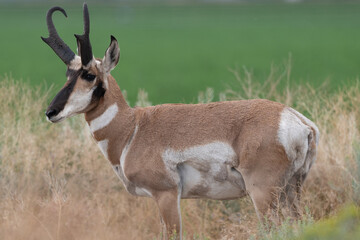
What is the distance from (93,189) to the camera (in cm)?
891

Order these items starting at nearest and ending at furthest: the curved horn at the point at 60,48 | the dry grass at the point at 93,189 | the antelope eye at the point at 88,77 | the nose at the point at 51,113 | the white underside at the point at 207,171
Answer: the white underside at the point at 207,171 → the nose at the point at 51,113 → the antelope eye at the point at 88,77 → the curved horn at the point at 60,48 → the dry grass at the point at 93,189

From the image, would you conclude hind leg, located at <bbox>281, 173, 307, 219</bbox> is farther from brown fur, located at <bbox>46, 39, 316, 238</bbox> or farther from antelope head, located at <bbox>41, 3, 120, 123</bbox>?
antelope head, located at <bbox>41, 3, 120, 123</bbox>

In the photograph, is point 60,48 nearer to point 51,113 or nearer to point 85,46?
point 85,46

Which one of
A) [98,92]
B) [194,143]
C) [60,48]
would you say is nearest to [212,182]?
[194,143]

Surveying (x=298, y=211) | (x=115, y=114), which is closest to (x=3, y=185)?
(x=115, y=114)

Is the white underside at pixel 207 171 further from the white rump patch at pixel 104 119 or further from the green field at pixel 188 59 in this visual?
the green field at pixel 188 59

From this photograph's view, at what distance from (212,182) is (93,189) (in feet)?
9.23

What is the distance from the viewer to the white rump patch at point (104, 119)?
6984mm

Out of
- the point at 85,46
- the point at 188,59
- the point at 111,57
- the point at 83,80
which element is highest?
the point at 85,46

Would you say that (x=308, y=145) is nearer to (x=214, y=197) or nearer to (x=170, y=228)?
(x=214, y=197)

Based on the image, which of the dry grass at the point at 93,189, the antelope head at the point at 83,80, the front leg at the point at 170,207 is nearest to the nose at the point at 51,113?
the antelope head at the point at 83,80

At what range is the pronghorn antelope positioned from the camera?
6.27m

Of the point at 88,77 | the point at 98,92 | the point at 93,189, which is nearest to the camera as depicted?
the point at 88,77

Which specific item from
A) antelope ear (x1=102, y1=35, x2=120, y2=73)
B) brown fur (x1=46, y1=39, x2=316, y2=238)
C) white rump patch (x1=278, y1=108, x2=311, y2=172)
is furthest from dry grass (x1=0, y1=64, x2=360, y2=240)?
antelope ear (x1=102, y1=35, x2=120, y2=73)
